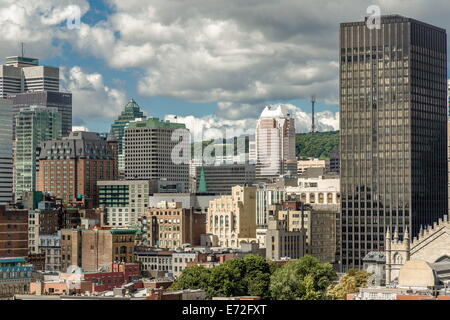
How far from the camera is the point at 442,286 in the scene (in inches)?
2650

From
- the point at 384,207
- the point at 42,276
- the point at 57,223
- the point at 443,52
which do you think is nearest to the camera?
the point at 42,276

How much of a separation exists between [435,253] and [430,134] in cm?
4708

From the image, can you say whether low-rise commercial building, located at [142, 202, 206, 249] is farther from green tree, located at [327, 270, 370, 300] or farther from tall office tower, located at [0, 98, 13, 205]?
green tree, located at [327, 270, 370, 300]

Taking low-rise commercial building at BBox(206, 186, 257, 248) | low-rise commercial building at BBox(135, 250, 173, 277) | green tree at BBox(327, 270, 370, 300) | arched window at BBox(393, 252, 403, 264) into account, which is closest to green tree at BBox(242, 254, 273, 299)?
green tree at BBox(327, 270, 370, 300)

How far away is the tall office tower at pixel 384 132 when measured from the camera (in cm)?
12588

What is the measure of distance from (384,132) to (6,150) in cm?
8827

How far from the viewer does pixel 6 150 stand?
191875 mm

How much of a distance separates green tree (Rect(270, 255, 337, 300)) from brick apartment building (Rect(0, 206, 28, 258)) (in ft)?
179

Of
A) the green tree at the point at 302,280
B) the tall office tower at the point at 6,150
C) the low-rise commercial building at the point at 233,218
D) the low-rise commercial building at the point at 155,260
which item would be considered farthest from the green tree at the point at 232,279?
the tall office tower at the point at 6,150

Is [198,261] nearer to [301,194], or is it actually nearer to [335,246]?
[335,246]

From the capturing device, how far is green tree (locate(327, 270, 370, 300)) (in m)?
82.1

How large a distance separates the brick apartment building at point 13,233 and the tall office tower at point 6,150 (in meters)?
48.5
